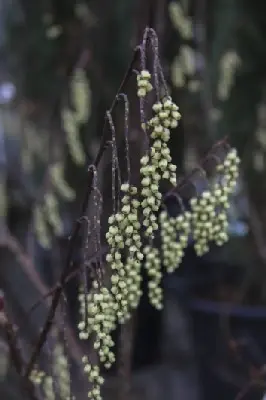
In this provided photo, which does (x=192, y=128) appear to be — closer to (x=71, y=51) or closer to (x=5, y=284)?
(x=71, y=51)

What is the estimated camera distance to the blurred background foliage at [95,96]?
1.84m

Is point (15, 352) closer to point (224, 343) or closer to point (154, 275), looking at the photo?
point (154, 275)

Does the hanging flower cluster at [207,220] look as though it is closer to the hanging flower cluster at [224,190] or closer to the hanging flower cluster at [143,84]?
the hanging flower cluster at [224,190]

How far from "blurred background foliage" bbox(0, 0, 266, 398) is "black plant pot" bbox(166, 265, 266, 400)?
0.14 meters

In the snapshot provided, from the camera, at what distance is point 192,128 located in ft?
6.55

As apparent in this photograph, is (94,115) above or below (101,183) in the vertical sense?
above

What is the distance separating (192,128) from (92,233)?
1.49 m

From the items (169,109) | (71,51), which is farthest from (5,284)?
(169,109)

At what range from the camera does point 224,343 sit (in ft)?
6.29

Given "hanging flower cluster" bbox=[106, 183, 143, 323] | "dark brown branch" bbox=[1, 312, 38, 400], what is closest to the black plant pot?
"dark brown branch" bbox=[1, 312, 38, 400]

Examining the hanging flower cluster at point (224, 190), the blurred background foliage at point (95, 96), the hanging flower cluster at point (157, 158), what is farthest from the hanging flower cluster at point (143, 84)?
the blurred background foliage at point (95, 96)

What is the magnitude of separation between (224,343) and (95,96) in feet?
2.80

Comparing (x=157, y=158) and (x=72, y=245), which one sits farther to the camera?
(x=72, y=245)

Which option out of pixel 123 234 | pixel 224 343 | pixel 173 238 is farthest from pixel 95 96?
pixel 123 234
